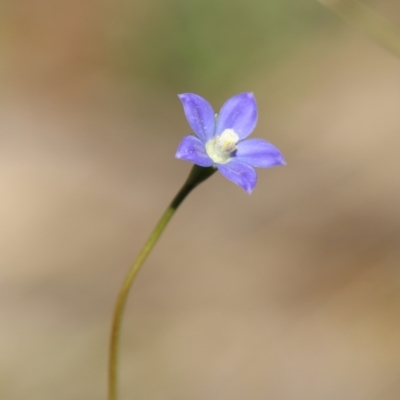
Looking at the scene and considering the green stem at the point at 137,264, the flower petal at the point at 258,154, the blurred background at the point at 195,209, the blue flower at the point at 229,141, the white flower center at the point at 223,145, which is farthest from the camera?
the blurred background at the point at 195,209

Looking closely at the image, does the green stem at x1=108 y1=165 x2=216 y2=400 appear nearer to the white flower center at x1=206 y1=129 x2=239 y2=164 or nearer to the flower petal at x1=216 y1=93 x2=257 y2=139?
the white flower center at x1=206 y1=129 x2=239 y2=164

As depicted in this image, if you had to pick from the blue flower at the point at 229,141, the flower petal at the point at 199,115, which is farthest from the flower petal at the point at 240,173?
the flower petal at the point at 199,115

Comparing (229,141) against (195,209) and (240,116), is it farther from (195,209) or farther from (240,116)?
(195,209)

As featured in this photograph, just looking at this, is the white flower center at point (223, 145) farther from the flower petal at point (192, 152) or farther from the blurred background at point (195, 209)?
the blurred background at point (195, 209)

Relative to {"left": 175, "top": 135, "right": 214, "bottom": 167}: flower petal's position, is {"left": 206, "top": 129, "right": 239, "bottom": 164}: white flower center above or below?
above

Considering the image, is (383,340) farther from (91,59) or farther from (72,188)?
(91,59)

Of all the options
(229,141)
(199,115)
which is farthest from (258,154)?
(199,115)

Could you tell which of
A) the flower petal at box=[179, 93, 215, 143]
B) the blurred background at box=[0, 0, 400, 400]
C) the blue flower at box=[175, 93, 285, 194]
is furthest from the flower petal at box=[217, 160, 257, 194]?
the blurred background at box=[0, 0, 400, 400]
